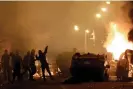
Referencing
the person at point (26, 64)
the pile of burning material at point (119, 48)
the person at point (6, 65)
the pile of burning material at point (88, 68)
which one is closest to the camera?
the pile of burning material at point (88, 68)

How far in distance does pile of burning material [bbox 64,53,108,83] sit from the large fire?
5.20m

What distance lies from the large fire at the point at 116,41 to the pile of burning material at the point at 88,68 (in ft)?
17.0

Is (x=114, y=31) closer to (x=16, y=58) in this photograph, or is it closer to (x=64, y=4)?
(x=64, y=4)

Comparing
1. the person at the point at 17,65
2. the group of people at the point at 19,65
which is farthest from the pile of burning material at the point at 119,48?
the person at the point at 17,65

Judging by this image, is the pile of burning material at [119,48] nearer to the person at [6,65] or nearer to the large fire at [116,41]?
the large fire at [116,41]

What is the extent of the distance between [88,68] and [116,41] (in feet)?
25.3

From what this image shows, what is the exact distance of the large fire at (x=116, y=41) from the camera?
17.6 metres

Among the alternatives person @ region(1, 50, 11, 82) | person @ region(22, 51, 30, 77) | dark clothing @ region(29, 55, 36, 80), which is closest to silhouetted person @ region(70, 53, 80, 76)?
dark clothing @ region(29, 55, 36, 80)

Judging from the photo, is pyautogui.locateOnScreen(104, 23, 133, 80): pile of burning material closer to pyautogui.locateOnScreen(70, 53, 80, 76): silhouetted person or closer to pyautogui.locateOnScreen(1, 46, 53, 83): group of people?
pyautogui.locateOnScreen(70, 53, 80, 76): silhouetted person

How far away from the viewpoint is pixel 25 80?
40.6 feet

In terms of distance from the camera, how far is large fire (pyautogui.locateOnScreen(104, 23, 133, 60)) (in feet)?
57.9

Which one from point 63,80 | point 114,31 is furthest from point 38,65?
point 114,31

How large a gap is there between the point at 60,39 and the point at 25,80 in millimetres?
3113

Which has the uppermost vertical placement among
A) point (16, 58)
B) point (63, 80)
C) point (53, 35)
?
point (53, 35)
